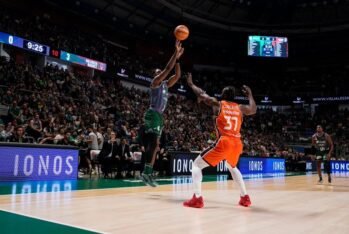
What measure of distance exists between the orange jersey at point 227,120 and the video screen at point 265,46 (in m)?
29.1

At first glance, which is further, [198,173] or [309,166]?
[309,166]

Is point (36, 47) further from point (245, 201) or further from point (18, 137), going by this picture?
point (245, 201)

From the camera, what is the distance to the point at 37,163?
8.77 m

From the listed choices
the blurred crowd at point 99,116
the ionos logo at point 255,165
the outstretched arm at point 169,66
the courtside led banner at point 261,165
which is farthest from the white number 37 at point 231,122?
the ionos logo at point 255,165

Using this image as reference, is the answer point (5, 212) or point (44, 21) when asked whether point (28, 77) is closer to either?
point (44, 21)

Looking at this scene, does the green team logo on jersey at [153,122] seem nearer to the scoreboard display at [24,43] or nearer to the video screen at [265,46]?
the scoreboard display at [24,43]

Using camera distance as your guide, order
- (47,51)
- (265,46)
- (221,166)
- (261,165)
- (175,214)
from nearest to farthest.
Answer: (175,214)
(221,166)
(261,165)
(47,51)
(265,46)

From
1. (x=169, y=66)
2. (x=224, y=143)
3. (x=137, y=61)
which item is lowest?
(x=224, y=143)

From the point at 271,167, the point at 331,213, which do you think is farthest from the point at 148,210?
the point at 271,167

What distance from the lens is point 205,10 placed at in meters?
32.2

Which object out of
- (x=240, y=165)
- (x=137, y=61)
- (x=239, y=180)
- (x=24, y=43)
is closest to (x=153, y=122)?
(x=239, y=180)

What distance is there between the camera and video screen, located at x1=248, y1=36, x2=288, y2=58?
33250 mm

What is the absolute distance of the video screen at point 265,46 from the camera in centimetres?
3325

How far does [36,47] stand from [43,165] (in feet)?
45.2
